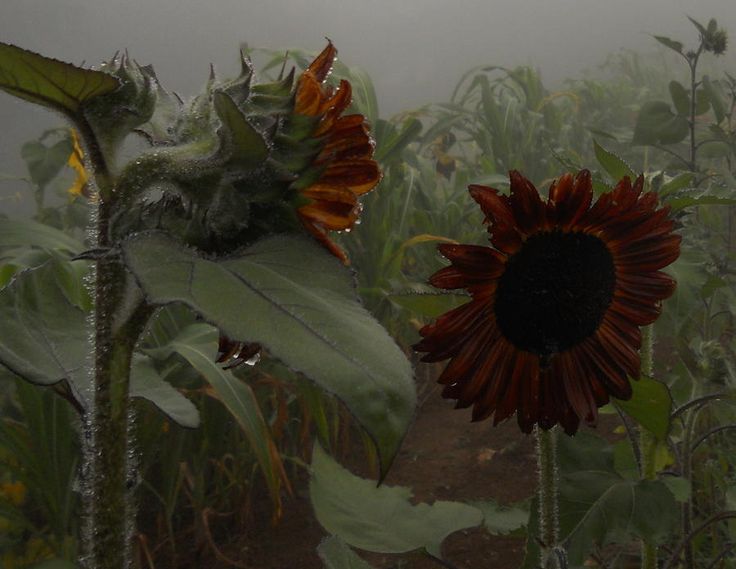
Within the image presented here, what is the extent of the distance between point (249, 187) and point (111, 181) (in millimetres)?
47

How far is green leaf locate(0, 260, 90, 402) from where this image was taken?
278 mm

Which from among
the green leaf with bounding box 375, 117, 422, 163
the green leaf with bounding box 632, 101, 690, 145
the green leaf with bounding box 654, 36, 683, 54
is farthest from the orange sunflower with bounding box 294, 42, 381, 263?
the green leaf with bounding box 375, 117, 422, 163

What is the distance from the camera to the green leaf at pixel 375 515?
1.51 ft

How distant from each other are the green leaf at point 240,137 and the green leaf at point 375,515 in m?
0.30

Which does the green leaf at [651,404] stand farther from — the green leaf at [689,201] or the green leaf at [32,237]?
the green leaf at [32,237]

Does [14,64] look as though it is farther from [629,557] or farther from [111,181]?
[629,557]

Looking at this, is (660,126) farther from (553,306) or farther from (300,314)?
(300,314)

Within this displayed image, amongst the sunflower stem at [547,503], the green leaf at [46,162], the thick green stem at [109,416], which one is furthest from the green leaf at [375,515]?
the green leaf at [46,162]

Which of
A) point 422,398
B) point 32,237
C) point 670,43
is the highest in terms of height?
point 670,43

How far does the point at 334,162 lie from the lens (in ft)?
0.83

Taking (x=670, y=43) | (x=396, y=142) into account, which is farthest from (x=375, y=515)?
(x=396, y=142)

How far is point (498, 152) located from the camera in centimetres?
202

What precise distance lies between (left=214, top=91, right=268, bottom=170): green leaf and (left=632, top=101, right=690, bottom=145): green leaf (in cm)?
92

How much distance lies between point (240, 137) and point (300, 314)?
56 mm
